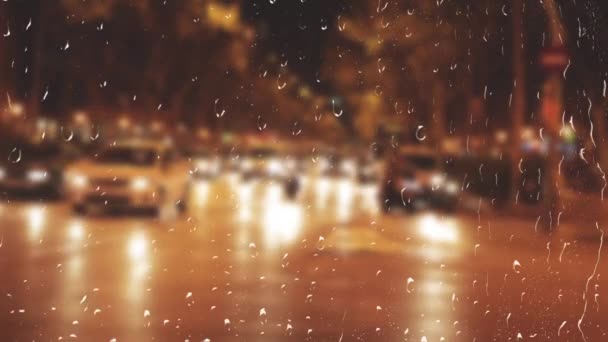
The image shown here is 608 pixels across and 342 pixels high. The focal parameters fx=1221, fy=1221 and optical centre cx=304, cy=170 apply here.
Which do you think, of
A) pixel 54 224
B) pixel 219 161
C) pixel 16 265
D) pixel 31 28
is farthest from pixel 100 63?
pixel 16 265

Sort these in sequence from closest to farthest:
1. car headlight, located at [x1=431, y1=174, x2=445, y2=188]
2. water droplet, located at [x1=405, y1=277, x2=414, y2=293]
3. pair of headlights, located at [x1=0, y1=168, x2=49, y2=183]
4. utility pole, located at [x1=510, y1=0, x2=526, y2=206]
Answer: water droplet, located at [x1=405, y1=277, x2=414, y2=293]
pair of headlights, located at [x1=0, y1=168, x2=49, y2=183]
car headlight, located at [x1=431, y1=174, x2=445, y2=188]
utility pole, located at [x1=510, y1=0, x2=526, y2=206]

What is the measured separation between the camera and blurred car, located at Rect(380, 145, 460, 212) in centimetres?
3341

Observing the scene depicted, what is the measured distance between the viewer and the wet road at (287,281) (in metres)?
11.2

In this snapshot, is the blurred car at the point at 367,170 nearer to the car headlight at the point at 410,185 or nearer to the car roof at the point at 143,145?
the car headlight at the point at 410,185

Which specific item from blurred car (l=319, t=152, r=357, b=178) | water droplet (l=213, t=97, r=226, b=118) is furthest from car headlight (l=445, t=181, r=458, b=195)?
water droplet (l=213, t=97, r=226, b=118)

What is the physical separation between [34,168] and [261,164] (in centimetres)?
2557

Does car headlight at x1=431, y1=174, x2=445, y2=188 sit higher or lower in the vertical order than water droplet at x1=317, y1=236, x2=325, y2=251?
higher

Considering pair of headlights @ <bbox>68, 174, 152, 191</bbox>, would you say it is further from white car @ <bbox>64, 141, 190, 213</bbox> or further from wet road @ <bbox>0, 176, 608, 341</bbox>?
wet road @ <bbox>0, 176, 608, 341</bbox>

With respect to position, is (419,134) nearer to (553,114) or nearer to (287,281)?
(553,114)

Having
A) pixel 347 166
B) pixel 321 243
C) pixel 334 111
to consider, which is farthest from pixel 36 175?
pixel 334 111

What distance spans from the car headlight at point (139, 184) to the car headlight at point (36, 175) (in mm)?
6267

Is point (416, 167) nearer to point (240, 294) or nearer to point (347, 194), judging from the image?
point (347, 194)

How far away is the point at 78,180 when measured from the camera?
84.8 ft

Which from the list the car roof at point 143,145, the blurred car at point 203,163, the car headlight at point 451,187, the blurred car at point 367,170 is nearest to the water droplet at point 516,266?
the car roof at point 143,145
